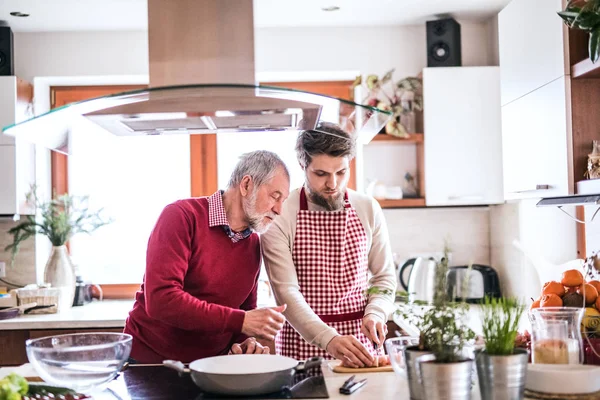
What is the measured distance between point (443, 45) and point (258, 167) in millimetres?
2276

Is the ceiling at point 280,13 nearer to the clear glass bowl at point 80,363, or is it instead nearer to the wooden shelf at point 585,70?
the wooden shelf at point 585,70

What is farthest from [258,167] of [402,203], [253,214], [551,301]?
[402,203]

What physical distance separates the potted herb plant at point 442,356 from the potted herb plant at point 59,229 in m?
2.78

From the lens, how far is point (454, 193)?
412 cm

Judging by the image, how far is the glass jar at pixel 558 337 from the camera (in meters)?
1.69

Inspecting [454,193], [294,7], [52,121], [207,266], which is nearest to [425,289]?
[454,193]

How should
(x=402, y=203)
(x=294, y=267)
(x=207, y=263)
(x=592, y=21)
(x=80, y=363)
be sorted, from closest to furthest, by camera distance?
(x=80, y=363)
(x=592, y=21)
(x=207, y=263)
(x=294, y=267)
(x=402, y=203)

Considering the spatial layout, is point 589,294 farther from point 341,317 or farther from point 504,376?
point 341,317

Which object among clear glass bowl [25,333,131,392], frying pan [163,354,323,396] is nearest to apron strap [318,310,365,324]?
frying pan [163,354,323,396]

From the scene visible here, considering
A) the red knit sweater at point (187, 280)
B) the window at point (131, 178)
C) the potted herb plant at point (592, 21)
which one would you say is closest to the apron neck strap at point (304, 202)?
the red knit sweater at point (187, 280)

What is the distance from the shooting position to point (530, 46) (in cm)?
288

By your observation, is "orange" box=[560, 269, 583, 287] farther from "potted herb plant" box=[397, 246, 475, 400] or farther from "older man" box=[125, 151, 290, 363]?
"older man" box=[125, 151, 290, 363]

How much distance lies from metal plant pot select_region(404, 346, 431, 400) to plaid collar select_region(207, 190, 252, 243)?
0.89 meters

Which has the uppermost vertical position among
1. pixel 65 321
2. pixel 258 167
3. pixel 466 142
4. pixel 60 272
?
pixel 466 142
